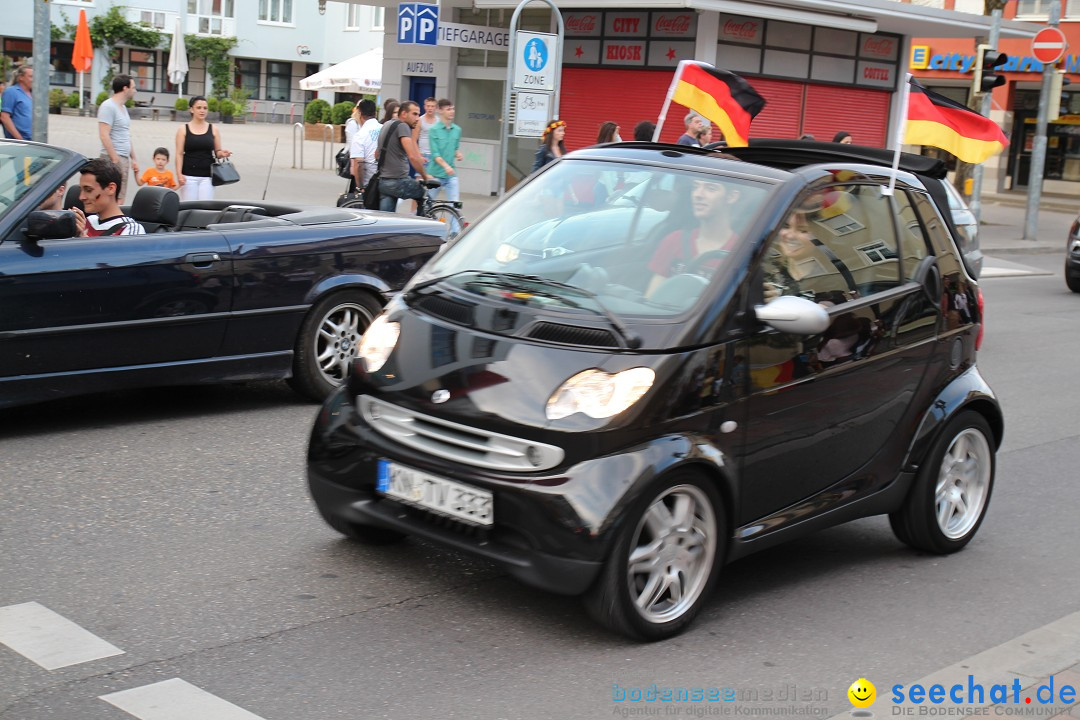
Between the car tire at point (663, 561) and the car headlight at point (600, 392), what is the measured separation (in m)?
0.29

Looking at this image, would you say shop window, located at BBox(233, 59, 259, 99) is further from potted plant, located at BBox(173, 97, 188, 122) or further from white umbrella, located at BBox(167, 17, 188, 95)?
white umbrella, located at BBox(167, 17, 188, 95)

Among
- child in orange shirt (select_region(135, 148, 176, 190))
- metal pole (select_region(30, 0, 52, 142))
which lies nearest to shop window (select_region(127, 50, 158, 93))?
metal pole (select_region(30, 0, 52, 142))

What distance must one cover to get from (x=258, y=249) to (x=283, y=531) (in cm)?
236

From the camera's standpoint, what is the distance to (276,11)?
238ft

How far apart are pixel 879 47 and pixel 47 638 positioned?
26.8 m

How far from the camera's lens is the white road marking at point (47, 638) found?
4012 millimetres

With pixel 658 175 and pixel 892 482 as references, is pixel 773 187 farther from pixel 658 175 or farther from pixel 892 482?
pixel 892 482

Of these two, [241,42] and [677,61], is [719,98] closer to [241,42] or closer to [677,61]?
[677,61]

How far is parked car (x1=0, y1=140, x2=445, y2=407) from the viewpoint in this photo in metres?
6.50

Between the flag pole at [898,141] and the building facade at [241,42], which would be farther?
the building facade at [241,42]

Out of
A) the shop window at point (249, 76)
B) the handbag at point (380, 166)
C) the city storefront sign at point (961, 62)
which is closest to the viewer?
the handbag at point (380, 166)

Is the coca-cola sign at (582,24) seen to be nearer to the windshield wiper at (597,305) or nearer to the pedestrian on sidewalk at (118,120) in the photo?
the pedestrian on sidewalk at (118,120)

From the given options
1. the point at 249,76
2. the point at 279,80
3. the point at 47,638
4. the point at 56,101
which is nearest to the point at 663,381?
the point at 47,638

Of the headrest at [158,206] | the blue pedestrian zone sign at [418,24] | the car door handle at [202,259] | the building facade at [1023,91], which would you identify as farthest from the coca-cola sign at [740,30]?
the car door handle at [202,259]
